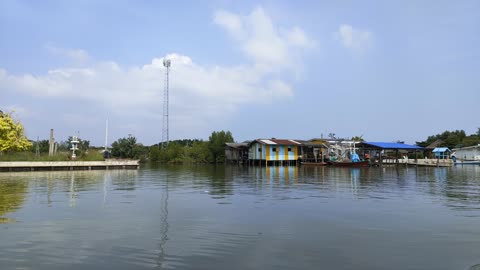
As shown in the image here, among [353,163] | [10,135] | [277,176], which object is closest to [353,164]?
[353,163]

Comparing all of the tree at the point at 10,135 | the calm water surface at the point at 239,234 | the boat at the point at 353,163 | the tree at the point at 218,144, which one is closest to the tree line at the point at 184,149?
the tree at the point at 218,144

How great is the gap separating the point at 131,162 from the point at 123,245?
39.2 metres

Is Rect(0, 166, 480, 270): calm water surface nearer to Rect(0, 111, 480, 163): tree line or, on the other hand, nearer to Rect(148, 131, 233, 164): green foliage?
Rect(0, 111, 480, 163): tree line

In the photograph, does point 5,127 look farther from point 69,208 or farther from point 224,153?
point 224,153

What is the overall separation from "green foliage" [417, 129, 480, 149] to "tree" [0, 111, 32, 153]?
67.7 m

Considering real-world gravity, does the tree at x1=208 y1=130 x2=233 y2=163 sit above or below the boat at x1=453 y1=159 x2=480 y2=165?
above

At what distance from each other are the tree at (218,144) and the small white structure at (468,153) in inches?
1586

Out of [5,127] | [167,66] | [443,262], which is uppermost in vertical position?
[167,66]

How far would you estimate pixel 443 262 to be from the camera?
622 centimetres

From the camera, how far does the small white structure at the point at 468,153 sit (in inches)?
2073

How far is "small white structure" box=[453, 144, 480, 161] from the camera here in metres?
52.7

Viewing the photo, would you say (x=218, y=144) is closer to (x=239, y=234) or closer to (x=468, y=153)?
(x=468, y=153)

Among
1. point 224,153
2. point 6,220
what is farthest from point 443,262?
point 224,153

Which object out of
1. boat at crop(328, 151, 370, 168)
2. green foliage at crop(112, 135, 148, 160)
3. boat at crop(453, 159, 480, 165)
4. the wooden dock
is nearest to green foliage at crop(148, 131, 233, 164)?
green foliage at crop(112, 135, 148, 160)
